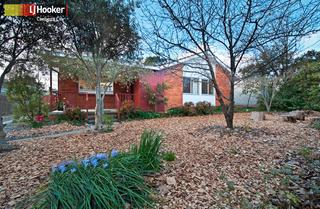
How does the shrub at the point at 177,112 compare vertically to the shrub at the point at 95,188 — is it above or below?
above

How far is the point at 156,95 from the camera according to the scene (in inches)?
557

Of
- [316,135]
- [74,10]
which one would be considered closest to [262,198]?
[316,135]

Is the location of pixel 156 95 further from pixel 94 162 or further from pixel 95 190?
pixel 95 190

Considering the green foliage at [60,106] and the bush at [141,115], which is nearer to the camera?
the green foliage at [60,106]

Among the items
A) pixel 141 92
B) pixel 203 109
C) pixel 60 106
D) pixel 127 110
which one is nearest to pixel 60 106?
pixel 60 106

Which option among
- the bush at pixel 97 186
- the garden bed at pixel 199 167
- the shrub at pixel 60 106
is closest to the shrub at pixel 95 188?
the bush at pixel 97 186

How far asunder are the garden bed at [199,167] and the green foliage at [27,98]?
442 centimetres

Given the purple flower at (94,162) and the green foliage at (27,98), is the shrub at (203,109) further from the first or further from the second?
the purple flower at (94,162)

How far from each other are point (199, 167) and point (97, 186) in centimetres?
178

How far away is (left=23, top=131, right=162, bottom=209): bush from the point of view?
6.84 feet

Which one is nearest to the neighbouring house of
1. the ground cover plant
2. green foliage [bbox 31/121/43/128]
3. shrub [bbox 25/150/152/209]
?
green foliage [bbox 31/121/43/128]

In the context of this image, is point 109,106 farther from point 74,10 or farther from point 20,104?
point 74,10

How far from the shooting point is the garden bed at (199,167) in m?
2.60

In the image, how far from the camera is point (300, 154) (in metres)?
4.27
